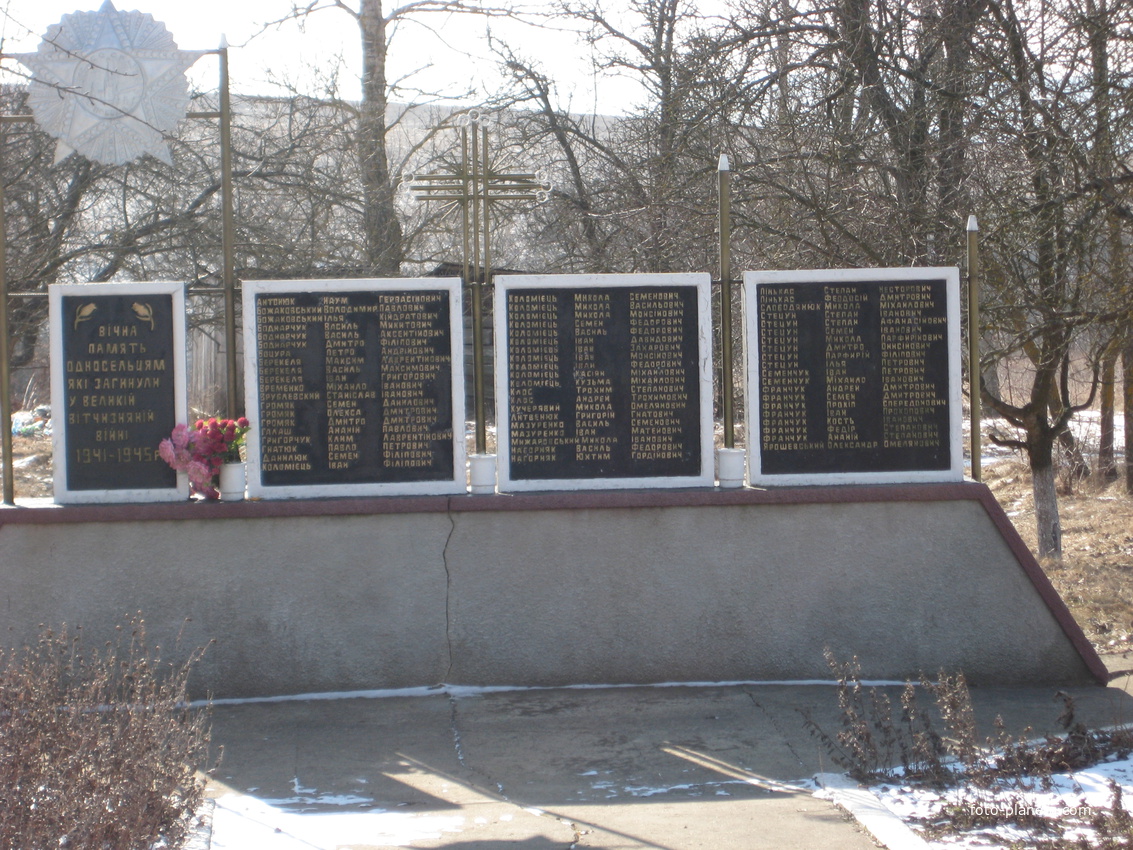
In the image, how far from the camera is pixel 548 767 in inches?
200

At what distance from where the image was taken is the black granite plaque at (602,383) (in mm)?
6590

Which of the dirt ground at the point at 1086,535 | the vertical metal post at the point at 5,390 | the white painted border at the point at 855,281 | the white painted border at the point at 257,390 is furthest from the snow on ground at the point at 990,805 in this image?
the vertical metal post at the point at 5,390

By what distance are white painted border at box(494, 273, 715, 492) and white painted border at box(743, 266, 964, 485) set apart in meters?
0.26

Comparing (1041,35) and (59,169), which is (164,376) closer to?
(59,169)

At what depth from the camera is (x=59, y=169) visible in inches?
454

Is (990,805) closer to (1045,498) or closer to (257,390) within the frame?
(257,390)

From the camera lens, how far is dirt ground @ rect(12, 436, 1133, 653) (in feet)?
28.0

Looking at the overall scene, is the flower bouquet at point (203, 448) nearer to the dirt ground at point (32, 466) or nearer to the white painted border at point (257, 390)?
the white painted border at point (257, 390)

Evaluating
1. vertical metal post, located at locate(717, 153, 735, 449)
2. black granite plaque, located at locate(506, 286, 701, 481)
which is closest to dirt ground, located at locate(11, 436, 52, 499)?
black granite plaque, located at locate(506, 286, 701, 481)

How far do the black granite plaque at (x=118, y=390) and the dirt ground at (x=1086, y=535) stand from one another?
19.4ft

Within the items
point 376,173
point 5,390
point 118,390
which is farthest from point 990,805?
point 376,173

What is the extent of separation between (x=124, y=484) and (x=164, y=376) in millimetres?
710

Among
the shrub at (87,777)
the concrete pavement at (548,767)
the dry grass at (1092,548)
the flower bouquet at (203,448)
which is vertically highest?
the flower bouquet at (203,448)

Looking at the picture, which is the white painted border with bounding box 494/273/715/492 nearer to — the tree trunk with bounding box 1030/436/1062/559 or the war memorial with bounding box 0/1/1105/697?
the war memorial with bounding box 0/1/1105/697
